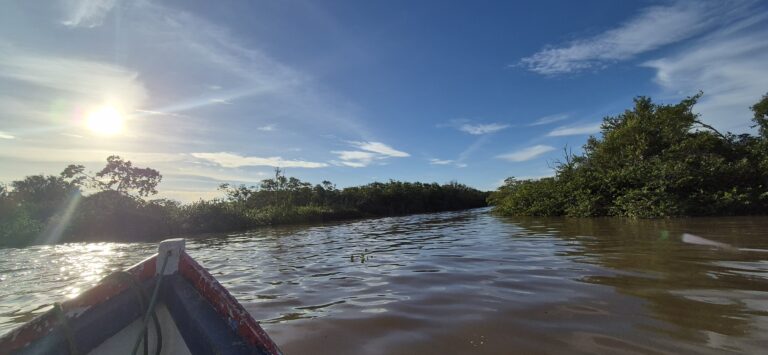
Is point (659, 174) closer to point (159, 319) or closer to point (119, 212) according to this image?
point (159, 319)

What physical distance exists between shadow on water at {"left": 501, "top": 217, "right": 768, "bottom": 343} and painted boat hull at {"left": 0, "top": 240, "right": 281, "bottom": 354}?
116 inches

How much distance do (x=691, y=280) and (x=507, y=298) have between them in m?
2.09

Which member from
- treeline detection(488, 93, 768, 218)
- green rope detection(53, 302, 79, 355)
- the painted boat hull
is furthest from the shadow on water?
treeline detection(488, 93, 768, 218)

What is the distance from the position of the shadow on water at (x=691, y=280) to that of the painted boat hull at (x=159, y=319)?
2.95 metres

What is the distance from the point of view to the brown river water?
2793 mm

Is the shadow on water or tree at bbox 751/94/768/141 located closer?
the shadow on water

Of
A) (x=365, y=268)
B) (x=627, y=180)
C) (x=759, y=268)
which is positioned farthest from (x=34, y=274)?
(x=627, y=180)

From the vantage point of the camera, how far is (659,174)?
13953mm

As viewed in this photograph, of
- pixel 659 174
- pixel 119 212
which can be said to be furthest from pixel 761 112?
pixel 119 212

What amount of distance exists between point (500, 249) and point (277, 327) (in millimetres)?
5273

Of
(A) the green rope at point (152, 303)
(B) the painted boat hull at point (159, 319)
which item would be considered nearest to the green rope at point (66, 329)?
(B) the painted boat hull at point (159, 319)

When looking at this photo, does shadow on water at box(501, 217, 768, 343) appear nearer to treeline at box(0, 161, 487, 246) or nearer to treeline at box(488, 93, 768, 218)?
treeline at box(488, 93, 768, 218)

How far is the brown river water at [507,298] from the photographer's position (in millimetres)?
2793

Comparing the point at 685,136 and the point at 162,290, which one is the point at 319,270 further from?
the point at 685,136
